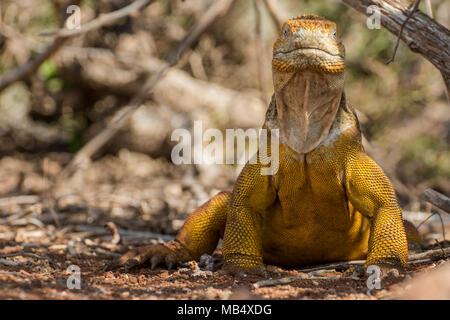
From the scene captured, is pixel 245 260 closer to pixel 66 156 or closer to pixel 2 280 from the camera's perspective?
pixel 2 280

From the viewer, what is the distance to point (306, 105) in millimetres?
3920

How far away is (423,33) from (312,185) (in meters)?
1.41

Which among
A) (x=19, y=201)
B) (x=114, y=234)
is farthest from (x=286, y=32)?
(x=19, y=201)

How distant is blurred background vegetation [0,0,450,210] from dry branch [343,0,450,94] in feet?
17.4

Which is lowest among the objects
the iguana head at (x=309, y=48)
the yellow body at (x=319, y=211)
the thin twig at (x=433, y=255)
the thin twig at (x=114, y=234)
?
the thin twig at (x=114, y=234)

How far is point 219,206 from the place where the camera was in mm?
4781

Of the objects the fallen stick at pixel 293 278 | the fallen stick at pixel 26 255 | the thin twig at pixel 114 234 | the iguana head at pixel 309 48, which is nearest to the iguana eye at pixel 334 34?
the iguana head at pixel 309 48

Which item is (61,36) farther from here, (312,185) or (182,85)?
(182,85)

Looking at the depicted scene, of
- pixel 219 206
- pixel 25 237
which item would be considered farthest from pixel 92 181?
pixel 219 206

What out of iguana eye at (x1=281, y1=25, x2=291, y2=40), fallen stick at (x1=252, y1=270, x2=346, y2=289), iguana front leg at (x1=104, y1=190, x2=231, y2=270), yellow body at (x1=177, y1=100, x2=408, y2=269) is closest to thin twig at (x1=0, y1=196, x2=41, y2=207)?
iguana front leg at (x1=104, y1=190, x2=231, y2=270)

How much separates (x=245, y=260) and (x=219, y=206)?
2.54ft

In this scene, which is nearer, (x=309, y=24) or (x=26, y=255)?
(x=309, y=24)

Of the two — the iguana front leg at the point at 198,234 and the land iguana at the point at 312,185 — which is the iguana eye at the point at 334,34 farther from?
the iguana front leg at the point at 198,234

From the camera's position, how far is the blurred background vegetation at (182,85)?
10.1 metres
